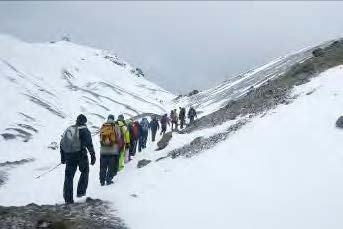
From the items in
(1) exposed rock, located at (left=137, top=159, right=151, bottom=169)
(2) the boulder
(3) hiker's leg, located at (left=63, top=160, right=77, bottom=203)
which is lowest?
(3) hiker's leg, located at (left=63, top=160, right=77, bottom=203)

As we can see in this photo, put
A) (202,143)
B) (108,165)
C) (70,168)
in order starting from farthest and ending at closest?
(202,143) < (108,165) < (70,168)

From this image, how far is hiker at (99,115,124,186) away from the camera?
1762cm

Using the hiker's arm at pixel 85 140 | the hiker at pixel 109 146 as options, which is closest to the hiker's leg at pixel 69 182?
the hiker's arm at pixel 85 140

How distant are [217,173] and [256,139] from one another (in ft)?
11.1

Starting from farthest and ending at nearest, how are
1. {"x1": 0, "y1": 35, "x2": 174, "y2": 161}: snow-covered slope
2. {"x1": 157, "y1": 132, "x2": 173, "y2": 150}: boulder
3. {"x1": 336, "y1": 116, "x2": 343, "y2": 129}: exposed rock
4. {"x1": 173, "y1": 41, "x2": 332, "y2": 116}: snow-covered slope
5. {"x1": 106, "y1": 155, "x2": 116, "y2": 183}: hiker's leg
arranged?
{"x1": 0, "y1": 35, "x2": 174, "y2": 161}: snow-covered slope
{"x1": 173, "y1": 41, "x2": 332, "y2": 116}: snow-covered slope
{"x1": 157, "y1": 132, "x2": 173, "y2": 150}: boulder
{"x1": 106, "y1": 155, "x2": 116, "y2": 183}: hiker's leg
{"x1": 336, "y1": 116, "x2": 343, "y2": 129}: exposed rock

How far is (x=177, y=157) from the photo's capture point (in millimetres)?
21688

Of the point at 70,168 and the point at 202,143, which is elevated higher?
the point at 202,143

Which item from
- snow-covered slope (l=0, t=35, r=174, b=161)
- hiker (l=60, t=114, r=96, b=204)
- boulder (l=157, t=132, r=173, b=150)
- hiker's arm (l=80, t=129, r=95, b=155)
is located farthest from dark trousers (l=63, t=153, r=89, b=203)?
snow-covered slope (l=0, t=35, r=174, b=161)

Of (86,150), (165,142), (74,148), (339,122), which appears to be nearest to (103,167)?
(86,150)

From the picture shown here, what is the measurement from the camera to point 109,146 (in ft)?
58.4

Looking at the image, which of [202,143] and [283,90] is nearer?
[202,143]

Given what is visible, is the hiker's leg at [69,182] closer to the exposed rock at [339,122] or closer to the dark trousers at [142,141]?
the exposed rock at [339,122]

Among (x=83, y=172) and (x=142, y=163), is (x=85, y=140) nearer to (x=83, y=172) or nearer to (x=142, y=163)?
(x=83, y=172)

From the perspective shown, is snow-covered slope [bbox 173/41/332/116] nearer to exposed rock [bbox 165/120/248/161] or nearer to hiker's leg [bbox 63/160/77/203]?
exposed rock [bbox 165/120/248/161]
